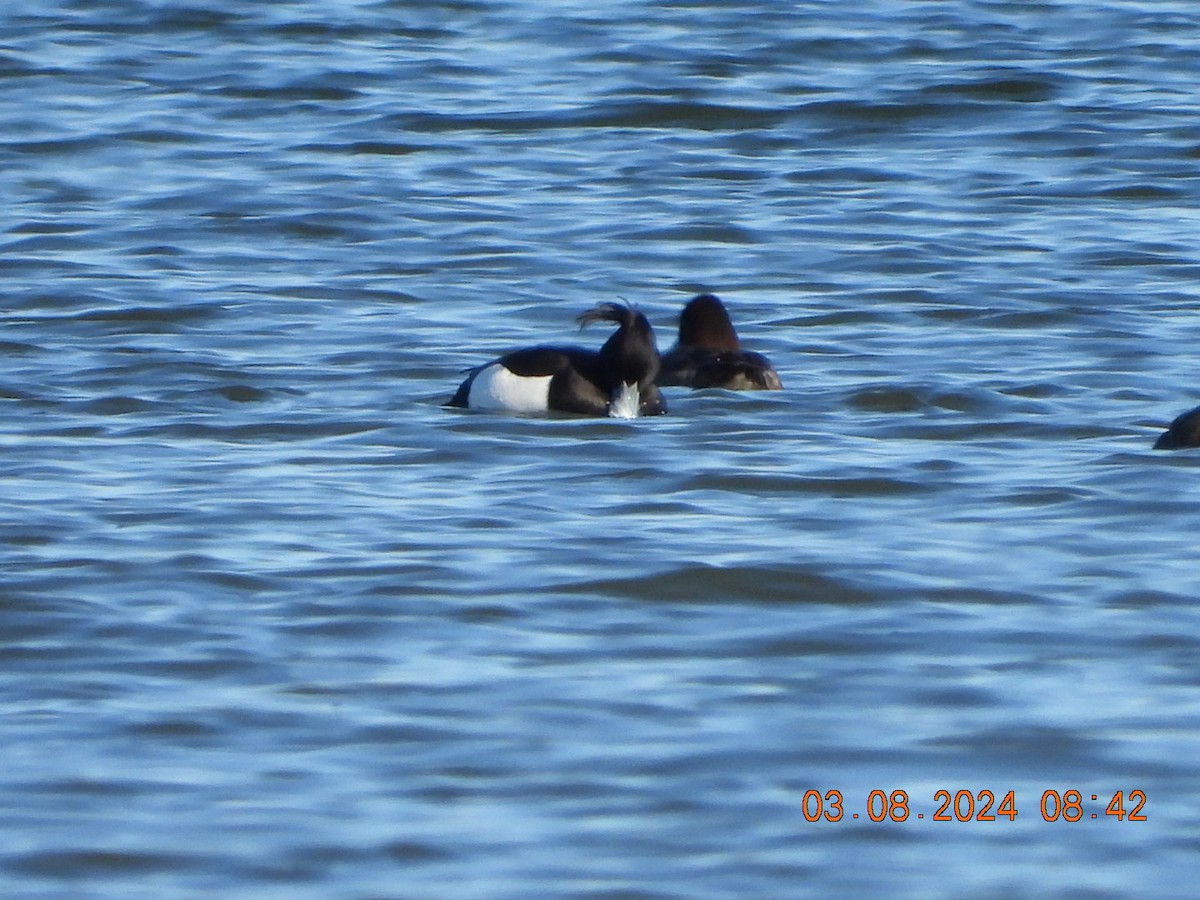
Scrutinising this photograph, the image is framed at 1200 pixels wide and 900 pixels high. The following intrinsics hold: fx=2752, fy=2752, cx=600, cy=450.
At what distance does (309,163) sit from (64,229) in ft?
8.52

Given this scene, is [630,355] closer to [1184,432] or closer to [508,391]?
[508,391]

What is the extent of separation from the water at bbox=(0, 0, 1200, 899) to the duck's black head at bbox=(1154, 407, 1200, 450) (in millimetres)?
155

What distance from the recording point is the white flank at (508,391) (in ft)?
36.0

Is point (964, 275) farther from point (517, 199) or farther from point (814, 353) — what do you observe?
point (517, 199)

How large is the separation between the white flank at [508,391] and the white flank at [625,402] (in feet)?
0.88

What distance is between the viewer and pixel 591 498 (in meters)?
9.39

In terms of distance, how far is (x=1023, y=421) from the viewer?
1079cm

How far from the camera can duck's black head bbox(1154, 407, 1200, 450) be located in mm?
9828

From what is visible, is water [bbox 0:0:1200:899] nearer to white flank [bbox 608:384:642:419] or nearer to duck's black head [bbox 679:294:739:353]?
white flank [bbox 608:384:642:419]

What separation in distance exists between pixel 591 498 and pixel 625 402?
69.6 inches

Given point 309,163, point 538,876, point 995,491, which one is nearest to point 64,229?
point 309,163
